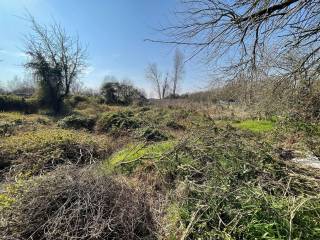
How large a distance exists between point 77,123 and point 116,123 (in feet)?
8.37

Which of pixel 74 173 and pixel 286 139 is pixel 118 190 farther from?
pixel 286 139

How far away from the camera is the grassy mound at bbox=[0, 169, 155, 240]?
370 cm

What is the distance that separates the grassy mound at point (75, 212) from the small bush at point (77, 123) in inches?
408

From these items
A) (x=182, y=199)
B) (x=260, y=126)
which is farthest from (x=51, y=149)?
(x=260, y=126)

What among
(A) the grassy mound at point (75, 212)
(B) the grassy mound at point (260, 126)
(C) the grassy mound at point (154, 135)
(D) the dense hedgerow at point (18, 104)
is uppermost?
(D) the dense hedgerow at point (18, 104)

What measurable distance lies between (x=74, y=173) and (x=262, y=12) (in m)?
4.75

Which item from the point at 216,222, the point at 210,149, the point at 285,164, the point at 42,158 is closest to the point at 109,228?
the point at 216,222

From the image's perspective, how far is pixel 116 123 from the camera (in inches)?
529

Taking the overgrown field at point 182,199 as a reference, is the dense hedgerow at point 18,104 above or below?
above

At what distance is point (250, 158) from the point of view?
4.87m

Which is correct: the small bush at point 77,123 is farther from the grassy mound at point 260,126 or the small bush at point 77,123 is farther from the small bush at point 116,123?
the grassy mound at point 260,126

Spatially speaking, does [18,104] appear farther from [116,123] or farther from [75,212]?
[75,212]

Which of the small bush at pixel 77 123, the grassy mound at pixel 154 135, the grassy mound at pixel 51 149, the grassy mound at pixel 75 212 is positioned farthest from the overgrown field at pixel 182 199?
the small bush at pixel 77 123

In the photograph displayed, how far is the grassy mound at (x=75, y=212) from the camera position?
370cm
